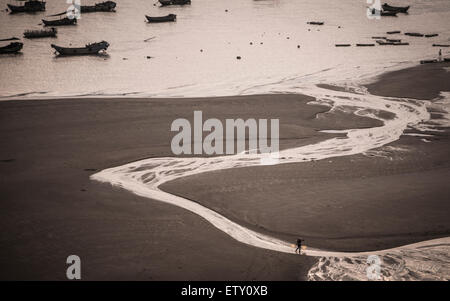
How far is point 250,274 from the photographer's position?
16516 millimetres

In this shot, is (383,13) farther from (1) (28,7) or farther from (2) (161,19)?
(1) (28,7)

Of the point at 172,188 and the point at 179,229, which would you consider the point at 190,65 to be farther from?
the point at 179,229

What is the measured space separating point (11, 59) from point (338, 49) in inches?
1198

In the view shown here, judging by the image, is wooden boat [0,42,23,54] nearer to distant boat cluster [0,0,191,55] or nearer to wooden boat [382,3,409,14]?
distant boat cluster [0,0,191,55]

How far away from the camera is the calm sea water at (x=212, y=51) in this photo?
135 feet

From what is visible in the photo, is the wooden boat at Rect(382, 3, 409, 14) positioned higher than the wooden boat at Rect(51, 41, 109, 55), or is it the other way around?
the wooden boat at Rect(382, 3, 409, 14)

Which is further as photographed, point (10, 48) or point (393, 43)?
point (393, 43)

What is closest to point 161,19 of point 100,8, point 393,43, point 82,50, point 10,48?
point 100,8

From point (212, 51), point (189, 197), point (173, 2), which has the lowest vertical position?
point (189, 197)

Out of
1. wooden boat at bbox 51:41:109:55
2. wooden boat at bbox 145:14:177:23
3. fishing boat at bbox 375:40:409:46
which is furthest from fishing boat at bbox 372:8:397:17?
wooden boat at bbox 51:41:109:55

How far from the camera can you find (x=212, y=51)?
181 ft

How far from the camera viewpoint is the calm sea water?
135 feet

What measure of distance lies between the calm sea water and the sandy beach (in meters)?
9.34

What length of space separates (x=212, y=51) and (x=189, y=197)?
35067 millimetres
